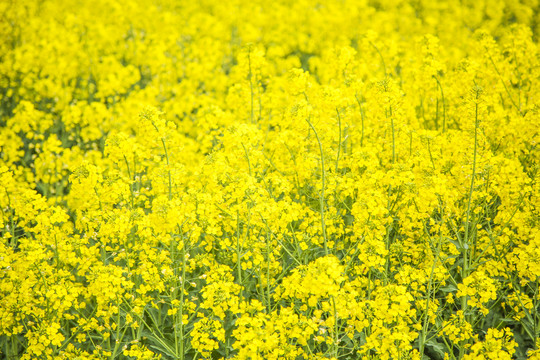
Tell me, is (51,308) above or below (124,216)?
below

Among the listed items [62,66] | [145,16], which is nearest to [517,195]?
[62,66]

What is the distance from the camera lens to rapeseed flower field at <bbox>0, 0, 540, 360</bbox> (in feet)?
13.0

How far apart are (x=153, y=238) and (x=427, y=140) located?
2.71 metres

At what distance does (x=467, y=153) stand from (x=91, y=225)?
11.1ft

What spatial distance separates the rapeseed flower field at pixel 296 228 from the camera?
3.96m

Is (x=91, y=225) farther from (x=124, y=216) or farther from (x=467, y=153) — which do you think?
(x=467, y=153)

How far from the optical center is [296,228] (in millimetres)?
5699

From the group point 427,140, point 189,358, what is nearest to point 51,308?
point 189,358

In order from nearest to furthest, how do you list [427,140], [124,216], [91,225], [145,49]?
[124,216] → [91,225] → [427,140] → [145,49]

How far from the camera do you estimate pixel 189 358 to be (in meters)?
4.57

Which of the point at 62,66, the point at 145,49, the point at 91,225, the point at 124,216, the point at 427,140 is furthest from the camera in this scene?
the point at 145,49

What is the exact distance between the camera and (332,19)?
1220 cm

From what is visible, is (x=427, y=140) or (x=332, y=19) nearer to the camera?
(x=427, y=140)

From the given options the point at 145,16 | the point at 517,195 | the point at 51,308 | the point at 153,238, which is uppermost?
the point at 145,16
